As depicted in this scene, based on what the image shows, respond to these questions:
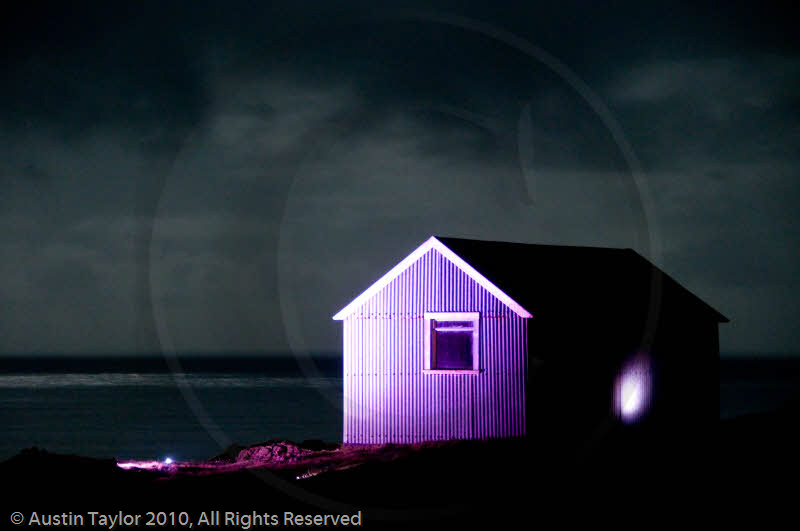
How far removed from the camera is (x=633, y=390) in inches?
1231

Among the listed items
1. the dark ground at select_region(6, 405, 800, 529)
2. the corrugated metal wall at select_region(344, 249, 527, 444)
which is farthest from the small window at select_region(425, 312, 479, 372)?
the dark ground at select_region(6, 405, 800, 529)

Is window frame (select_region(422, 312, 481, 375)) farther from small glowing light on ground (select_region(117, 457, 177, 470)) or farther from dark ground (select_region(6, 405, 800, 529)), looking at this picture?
small glowing light on ground (select_region(117, 457, 177, 470))

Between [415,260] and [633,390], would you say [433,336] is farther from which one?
[633,390]

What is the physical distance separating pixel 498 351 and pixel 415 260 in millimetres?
3295

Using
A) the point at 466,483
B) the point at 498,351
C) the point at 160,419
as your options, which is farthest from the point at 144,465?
the point at 160,419

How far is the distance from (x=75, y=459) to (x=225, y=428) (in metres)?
42.0

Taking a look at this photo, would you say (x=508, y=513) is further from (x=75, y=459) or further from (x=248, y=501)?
(x=75, y=459)

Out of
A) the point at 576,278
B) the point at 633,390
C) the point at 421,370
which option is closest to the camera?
the point at 421,370

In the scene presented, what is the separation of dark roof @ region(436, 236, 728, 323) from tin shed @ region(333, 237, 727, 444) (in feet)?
0.23

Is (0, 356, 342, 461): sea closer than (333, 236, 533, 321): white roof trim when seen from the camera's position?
No

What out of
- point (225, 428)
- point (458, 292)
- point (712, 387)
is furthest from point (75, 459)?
point (225, 428)

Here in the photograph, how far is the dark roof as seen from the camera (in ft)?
98.3

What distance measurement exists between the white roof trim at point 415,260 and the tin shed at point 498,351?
0.03 meters

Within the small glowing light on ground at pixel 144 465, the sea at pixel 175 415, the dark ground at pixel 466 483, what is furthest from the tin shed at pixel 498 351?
the sea at pixel 175 415
